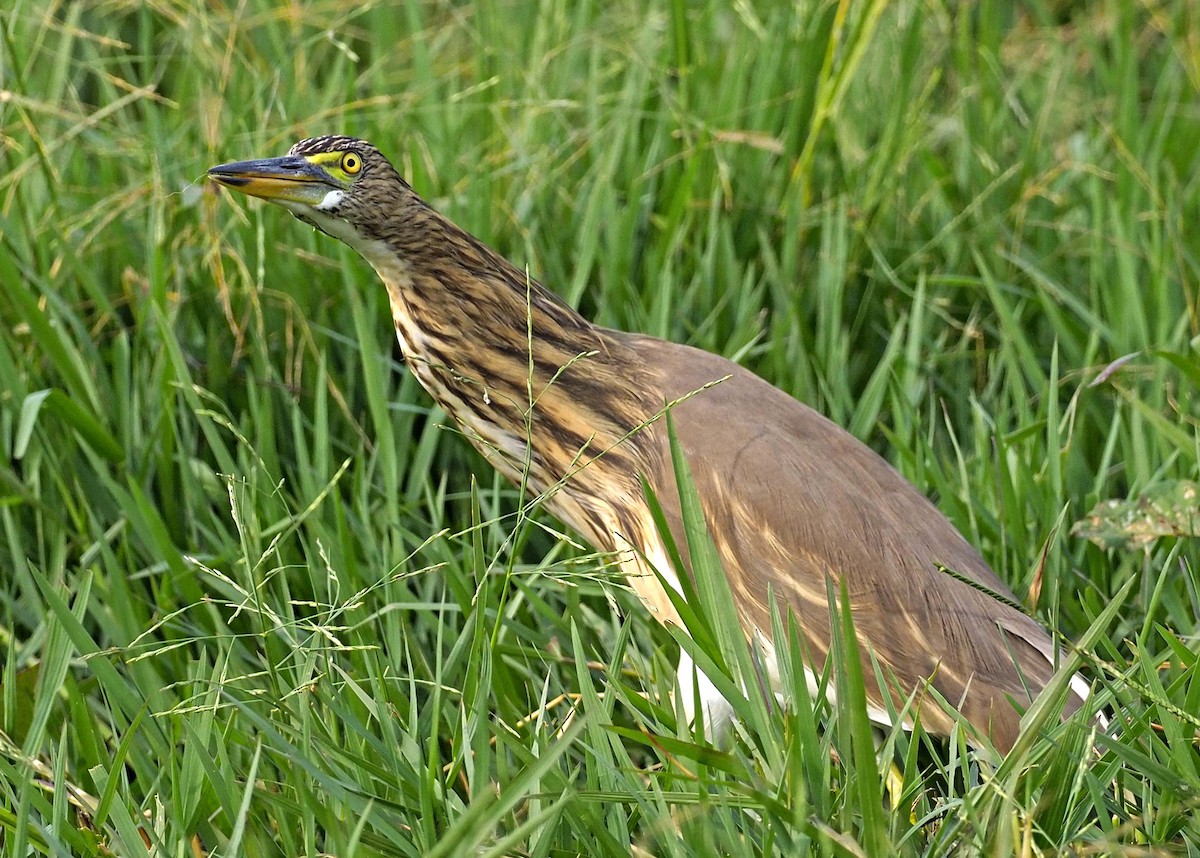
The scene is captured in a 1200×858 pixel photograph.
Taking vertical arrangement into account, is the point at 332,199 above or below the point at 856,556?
above

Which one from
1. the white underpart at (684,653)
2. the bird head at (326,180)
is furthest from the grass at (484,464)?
the bird head at (326,180)

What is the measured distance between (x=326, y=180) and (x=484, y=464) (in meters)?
0.90

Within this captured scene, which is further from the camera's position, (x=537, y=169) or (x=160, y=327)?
(x=537, y=169)

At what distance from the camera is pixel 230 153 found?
3.56 m

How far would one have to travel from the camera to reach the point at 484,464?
10.7 feet

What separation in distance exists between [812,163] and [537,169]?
69 centimetres

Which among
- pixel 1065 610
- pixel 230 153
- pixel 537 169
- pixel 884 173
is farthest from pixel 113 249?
pixel 1065 610

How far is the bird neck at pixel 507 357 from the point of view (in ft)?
8.77

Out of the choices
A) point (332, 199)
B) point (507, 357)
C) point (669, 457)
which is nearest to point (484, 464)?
point (507, 357)

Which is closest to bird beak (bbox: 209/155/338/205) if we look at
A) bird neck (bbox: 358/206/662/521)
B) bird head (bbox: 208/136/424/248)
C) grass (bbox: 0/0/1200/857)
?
bird head (bbox: 208/136/424/248)

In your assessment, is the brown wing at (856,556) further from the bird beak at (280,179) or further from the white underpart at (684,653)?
the bird beak at (280,179)

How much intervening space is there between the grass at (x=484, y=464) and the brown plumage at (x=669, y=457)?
0.12m

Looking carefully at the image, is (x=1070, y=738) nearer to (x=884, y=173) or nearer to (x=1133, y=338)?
(x=1133, y=338)

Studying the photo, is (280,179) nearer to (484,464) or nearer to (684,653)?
(484,464)
